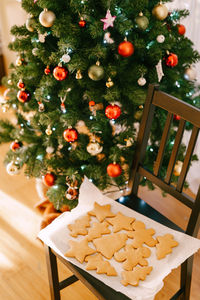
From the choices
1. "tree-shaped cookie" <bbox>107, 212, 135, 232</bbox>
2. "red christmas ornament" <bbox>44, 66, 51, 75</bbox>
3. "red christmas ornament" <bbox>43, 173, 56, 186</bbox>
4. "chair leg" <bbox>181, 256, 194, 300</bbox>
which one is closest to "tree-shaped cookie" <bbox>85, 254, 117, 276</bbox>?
"tree-shaped cookie" <bbox>107, 212, 135, 232</bbox>

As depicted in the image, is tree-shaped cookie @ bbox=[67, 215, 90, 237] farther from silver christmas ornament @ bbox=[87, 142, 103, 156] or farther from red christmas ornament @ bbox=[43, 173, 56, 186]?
red christmas ornament @ bbox=[43, 173, 56, 186]

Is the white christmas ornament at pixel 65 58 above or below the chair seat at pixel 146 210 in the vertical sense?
above

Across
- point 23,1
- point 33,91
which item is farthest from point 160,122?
point 23,1

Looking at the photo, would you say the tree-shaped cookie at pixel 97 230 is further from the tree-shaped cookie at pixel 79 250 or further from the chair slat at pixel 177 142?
the chair slat at pixel 177 142

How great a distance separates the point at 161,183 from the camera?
3.53 feet

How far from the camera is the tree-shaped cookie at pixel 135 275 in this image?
0.85 meters

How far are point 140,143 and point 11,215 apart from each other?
95 cm

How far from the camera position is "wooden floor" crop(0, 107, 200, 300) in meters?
1.32

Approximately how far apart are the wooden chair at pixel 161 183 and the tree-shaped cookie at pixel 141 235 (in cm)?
9

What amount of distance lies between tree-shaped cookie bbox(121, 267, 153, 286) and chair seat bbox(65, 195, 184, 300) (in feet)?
0.13

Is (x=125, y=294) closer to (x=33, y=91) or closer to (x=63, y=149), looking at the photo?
(x=63, y=149)

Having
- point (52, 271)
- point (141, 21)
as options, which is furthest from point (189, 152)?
point (52, 271)

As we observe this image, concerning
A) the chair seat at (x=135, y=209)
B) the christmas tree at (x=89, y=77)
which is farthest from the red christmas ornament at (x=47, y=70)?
the chair seat at (x=135, y=209)

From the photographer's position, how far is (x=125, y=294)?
830mm
